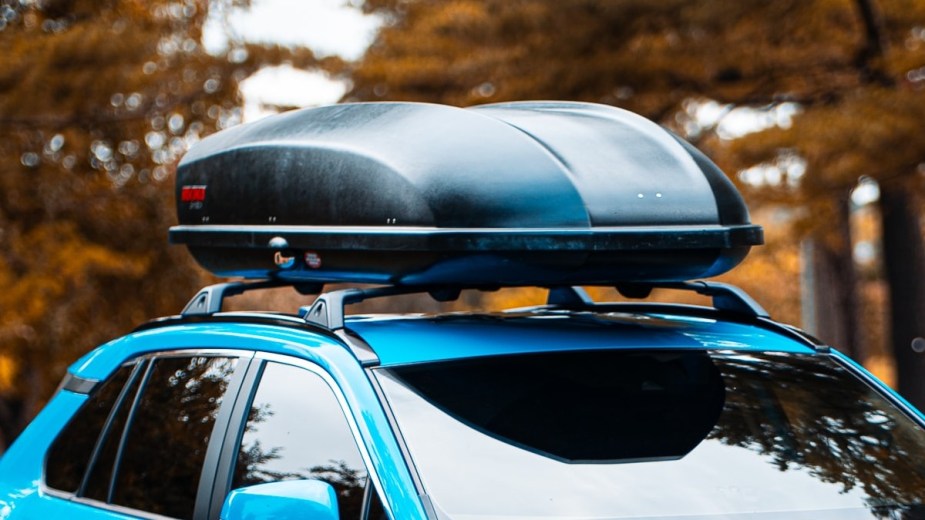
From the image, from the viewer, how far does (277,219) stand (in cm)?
402

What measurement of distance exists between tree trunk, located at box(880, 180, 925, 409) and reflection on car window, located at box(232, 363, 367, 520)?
1288 centimetres

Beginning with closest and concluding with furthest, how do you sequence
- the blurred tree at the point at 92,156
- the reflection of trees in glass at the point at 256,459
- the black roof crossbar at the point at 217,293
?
the reflection of trees in glass at the point at 256,459
the black roof crossbar at the point at 217,293
the blurred tree at the point at 92,156

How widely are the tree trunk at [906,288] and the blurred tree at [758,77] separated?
0.05 feet

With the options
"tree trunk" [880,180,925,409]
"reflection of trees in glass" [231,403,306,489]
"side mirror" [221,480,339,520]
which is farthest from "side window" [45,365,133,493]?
"tree trunk" [880,180,925,409]

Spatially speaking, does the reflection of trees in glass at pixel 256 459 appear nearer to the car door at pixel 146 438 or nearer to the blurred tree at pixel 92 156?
the car door at pixel 146 438

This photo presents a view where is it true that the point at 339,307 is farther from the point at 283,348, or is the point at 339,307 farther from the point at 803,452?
the point at 803,452

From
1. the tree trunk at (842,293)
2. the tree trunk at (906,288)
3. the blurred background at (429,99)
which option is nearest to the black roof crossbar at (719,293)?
the blurred background at (429,99)

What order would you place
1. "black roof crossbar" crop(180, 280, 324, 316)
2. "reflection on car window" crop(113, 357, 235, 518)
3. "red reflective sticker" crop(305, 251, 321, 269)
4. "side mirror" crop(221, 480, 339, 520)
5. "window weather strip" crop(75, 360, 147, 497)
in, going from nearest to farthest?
"side mirror" crop(221, 480, 339, 520) → "reflection on car window" crop(113, 357, 235, 518) → "red reflective sticker" crop(305, 251, 321, 269) → "window weather strip" crop(75, 360, 147, 497) → "black roof crossbar" crop(180, 280, 324, 316)

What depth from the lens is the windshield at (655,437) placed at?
3012 millimetres

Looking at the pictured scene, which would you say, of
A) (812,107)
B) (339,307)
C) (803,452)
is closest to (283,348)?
(339,307)

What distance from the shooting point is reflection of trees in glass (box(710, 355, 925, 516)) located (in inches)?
129

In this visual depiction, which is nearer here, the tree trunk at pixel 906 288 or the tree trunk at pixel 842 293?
the tree trunk at pixel 906 288

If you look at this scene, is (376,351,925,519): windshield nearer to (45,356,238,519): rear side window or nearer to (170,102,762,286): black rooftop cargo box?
(170,102,762,286): black rooftop cargo box

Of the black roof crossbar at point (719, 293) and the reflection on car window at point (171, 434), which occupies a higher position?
the black roof crossbar at point (719, 293)
